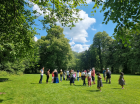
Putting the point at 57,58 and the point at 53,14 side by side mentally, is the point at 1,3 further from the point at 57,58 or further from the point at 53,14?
the point at 57,58

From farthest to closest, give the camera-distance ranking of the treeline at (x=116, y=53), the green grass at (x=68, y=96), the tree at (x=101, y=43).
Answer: the tree at (x=101, y=43), the treeline at (x=116, y=53), the green grass at (x=68, y=96)

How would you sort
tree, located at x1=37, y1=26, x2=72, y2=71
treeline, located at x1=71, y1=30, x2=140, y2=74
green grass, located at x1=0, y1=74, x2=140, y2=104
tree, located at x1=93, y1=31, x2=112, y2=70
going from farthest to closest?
1. tree, located at x1=93, y1=31, x2=112, y2=70
2. tree, located at x1=37, y1=26, x2=72, y2=71
3. treeline, located at x1=71, y1=30, x2=140, y2=74
4. green grass, located at x1=0, y1=74, x2=140, y2=104

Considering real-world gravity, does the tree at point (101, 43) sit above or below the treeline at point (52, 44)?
above

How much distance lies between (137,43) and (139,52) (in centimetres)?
368

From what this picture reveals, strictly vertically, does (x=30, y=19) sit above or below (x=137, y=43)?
below

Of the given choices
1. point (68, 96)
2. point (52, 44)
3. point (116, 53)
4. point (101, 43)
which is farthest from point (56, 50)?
point (68, 96)

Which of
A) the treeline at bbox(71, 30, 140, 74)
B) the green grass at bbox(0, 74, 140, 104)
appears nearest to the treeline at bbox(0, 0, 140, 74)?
the treeline at bbox(71, 30, 140, 74)

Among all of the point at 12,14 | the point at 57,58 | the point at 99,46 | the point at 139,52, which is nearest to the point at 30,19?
the point at 12,14

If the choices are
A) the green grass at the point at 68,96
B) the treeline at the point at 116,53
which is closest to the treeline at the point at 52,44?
the treeline at the point at 116,53

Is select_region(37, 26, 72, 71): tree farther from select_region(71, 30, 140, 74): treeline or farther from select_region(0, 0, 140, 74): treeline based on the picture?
select_region(71, 30, 140, 74): treeline

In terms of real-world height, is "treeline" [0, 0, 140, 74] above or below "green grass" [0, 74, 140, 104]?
above

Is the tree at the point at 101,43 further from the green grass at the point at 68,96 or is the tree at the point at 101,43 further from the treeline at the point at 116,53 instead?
the green grass at the point at 68,96

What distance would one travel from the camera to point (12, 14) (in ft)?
27.2

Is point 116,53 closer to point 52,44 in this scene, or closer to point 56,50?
point 56,50
